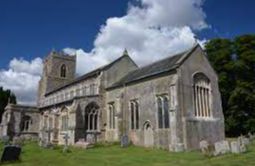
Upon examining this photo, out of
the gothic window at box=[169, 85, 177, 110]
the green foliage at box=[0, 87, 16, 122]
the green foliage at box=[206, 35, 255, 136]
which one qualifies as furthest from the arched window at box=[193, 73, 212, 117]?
the green foliage at box=[0, 87, 16, 122]

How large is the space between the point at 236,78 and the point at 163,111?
1730 cm

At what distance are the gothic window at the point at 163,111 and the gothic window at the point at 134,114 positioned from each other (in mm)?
3488

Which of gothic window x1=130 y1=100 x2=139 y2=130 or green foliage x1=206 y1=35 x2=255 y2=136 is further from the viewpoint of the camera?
green foliage x1=206 y1=35 x2=255 y2=136

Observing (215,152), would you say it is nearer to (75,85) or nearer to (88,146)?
(88,146)

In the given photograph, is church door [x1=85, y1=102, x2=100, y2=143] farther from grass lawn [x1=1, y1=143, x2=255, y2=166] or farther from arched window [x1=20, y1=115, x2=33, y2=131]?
arched window [x1=20, y1=115, x2=33, y2=131]

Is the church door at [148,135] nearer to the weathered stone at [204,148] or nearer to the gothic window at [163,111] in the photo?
the gothic window at [163,111]

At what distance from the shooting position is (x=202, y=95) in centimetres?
2839

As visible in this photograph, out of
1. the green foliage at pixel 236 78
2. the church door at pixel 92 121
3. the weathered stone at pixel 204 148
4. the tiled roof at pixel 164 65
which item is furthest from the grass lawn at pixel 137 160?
the green foliage at pixel 236 78

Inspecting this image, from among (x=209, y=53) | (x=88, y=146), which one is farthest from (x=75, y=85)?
(x=209, y=53)

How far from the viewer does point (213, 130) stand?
27422mm

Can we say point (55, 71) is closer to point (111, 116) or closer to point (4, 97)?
point (4, 97)

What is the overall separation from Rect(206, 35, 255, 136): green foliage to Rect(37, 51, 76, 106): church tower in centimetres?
3171

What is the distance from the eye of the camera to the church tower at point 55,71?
58594 mm

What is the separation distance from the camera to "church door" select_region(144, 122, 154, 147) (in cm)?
2771
